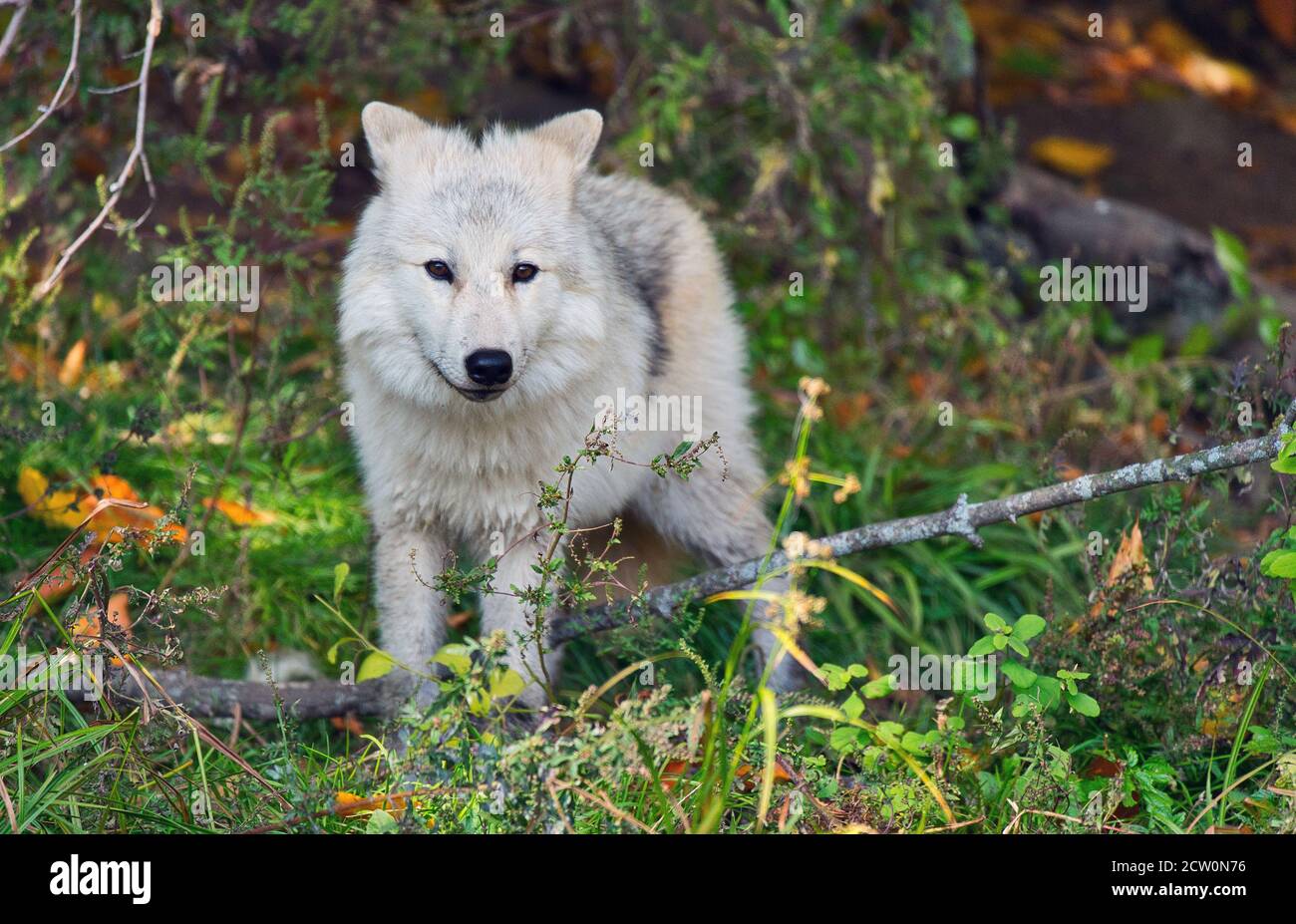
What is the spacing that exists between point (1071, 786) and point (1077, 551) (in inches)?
75.5

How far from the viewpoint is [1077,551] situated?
5.13 m

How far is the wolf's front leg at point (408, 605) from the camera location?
4172mm

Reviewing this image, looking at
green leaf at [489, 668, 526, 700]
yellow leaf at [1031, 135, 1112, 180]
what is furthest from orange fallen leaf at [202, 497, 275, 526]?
yellow leaf at [1031, 135, 1112, 180]

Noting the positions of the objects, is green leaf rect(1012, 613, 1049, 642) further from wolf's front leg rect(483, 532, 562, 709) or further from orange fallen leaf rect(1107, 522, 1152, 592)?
wolf's front leg rect(483, 532, 562, 709)

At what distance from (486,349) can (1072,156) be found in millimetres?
5915

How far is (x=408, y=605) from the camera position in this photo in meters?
4.18

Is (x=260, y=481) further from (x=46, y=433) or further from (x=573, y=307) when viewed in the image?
(x=573, y=307)

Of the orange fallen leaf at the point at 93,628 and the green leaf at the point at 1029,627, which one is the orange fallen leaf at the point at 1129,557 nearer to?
the green leaf at the point at 1029,627

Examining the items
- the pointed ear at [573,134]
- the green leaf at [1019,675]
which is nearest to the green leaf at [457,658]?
the green leaf at [1019,675]

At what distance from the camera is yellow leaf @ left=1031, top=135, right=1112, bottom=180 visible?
8.26 metres

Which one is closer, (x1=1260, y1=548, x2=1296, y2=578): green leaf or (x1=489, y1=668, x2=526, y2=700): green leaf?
(x1=489, y1=668, x2=526, y2=700): green leaf

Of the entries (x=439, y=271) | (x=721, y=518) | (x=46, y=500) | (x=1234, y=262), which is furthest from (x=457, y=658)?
(x=1234, y=262)
